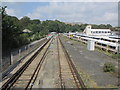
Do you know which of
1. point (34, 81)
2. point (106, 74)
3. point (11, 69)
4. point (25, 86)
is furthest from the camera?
point (11, 69)

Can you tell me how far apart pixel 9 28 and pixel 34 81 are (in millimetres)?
13809

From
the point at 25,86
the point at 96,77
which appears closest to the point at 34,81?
the point at 25,86

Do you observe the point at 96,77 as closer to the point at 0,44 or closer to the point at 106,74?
Answer: the point at 106,74

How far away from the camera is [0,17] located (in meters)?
18.6

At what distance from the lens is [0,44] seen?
18.8 meters

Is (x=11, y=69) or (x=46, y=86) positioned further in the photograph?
(x=11, y=69)

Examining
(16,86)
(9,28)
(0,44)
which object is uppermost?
(9,28)

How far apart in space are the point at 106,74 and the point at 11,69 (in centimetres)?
728

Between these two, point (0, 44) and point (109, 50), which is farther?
point (109, 50)

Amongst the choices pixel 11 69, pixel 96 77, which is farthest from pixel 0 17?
pixel 96 77

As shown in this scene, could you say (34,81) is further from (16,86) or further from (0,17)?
(0,17)

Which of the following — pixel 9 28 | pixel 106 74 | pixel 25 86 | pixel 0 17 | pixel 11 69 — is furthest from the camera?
pixel 9 28

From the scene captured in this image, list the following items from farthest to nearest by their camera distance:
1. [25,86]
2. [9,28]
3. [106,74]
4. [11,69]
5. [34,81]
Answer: [9,28] < [11,69] < [106,74] < [34,81] < [25,86]

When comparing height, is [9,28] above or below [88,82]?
above
